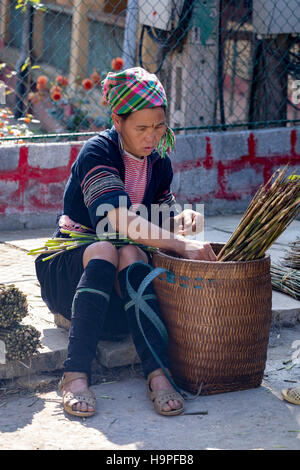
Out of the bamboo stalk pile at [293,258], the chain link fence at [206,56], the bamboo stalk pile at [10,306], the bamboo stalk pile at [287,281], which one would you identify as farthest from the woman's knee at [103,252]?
the chain link fence at [206,56]

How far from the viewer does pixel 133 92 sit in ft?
10.1

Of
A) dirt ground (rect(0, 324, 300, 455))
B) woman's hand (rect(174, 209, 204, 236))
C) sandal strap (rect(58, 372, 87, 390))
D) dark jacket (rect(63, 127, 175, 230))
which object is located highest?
dark jacket (rect(63, 127, 175, 230))

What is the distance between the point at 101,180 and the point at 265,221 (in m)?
0.71

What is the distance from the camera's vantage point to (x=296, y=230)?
5.61 metres

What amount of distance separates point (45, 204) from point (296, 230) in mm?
1929

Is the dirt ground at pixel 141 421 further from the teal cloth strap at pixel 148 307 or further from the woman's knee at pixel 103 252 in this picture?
the woman's knee at pixel 103 252

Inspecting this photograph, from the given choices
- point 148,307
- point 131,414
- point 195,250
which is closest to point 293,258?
point 195,250

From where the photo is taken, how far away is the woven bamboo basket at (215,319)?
295 cm

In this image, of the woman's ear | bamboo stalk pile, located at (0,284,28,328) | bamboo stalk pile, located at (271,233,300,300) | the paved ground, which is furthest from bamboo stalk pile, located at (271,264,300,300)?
bamboo stalk pile, located at (0,284,28,328)

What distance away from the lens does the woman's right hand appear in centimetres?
305

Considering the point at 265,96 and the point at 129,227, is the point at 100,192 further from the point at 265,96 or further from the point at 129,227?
the point at 265,96

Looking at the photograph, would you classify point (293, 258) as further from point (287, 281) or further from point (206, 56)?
point (206, 56)

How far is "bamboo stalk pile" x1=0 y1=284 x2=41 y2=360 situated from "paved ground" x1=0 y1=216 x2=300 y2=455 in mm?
96

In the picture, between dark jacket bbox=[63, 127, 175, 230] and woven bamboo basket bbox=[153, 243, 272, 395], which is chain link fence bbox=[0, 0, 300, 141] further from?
woven bamboo basket bbox=[153, 243, 272, 395]
